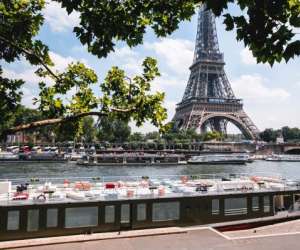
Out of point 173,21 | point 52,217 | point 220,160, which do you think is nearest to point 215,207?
point 52,217

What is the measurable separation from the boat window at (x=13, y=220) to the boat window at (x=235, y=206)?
9537 millimetres

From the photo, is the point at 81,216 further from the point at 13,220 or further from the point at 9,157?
the point at 9,157

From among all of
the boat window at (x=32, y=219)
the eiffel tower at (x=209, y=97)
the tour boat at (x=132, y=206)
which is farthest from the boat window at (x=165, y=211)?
the eiffel tower at (x=209, y=97)

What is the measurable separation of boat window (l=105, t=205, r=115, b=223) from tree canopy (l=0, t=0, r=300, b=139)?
7.40 m

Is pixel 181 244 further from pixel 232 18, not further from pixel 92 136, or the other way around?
pixel 92 136

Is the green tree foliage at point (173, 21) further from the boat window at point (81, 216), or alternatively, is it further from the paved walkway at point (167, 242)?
the boat window at point (81, 216)

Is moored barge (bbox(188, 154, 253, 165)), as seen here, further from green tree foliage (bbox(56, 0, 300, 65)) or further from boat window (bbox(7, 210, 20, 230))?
green tree foliage (bbox(56, 0, 300, 65))

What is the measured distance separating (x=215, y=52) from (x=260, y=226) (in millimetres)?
143275

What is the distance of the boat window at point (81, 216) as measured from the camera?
50.8 feet

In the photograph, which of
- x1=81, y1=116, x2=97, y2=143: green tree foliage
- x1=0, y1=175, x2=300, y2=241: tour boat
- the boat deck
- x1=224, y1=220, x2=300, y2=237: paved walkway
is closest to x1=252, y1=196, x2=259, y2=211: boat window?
x1=0, y1=175, x2=300, y2=241: tour boat

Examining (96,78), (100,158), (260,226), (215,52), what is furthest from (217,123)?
(96,78)

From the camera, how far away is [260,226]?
1808 centimetres

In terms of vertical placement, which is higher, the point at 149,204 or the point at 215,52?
the point at 215,52

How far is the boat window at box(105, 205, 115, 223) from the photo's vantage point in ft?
52.4
